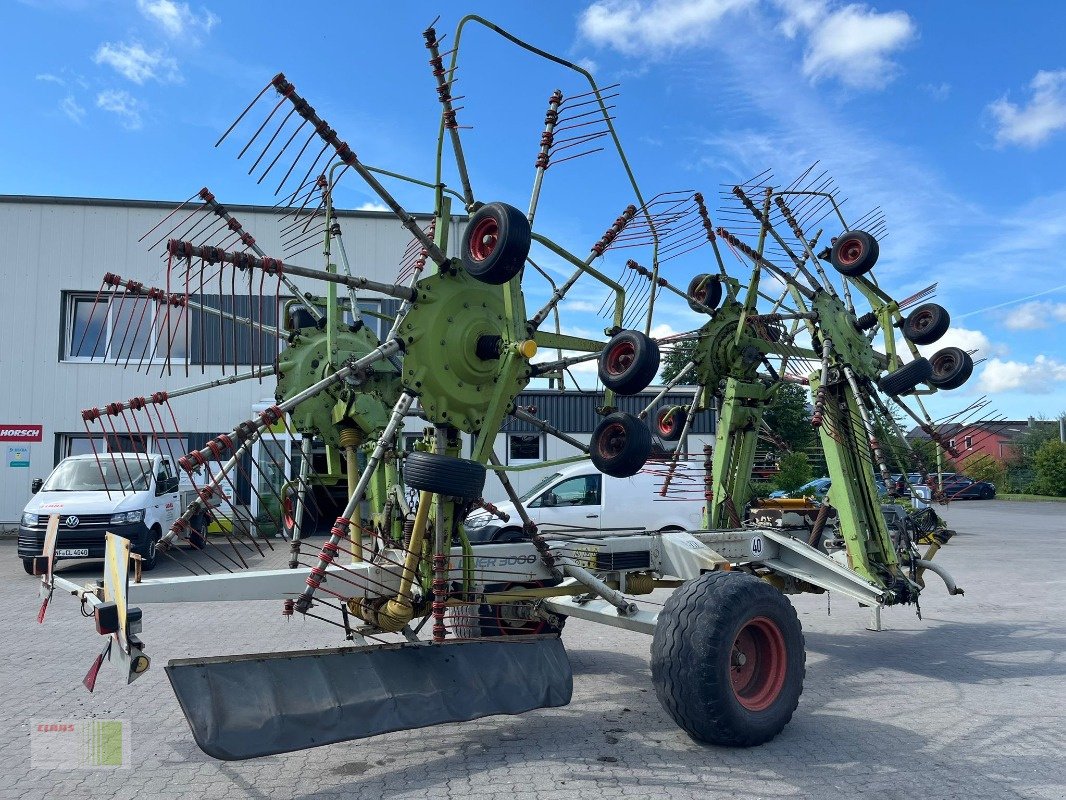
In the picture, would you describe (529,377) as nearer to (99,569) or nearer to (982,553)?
(99,569)

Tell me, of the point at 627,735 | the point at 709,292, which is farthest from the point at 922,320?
the point at 627,735

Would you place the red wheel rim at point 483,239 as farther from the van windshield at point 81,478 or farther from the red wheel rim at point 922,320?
the van windshield at point 81,478

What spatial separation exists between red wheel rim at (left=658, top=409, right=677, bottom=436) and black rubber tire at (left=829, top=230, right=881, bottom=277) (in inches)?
86.4

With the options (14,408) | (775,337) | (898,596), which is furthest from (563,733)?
(14,408)

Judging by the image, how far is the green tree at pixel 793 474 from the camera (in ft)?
61.0

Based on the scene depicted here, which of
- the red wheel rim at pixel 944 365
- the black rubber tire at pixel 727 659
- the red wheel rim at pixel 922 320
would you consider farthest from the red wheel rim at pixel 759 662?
the red wheel rim at pixel 922 320

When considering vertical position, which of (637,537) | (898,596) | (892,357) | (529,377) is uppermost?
(892,357)

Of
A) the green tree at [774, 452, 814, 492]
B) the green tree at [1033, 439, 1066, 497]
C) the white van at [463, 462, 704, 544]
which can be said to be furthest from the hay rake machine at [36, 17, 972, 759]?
the green tree at [1033, 439, 1066, 497]

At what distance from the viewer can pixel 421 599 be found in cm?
517

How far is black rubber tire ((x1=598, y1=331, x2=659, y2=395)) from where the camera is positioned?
204 inches

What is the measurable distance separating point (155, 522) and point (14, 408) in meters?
8.25

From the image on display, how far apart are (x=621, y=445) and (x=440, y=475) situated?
138 cm

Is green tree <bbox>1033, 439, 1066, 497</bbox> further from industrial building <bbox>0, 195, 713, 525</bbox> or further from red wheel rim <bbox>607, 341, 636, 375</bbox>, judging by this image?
red wheel rim <bbox>607, 341, 636, 375</bbox>

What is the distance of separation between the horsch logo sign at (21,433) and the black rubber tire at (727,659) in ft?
63.0
